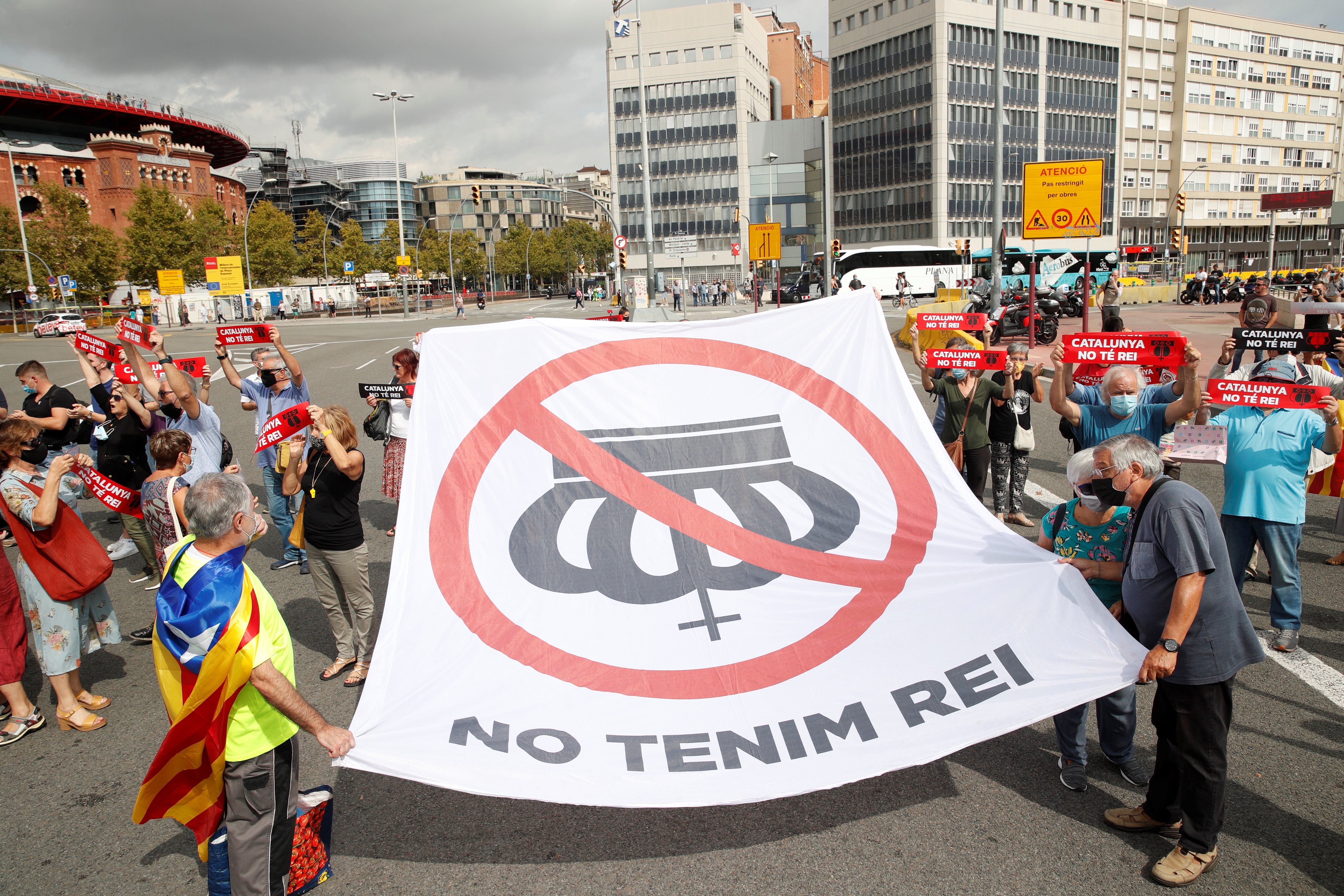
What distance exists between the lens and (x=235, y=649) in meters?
2.96

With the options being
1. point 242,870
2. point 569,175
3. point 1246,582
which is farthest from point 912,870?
point 569,175

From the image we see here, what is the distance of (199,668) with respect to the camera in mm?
2980

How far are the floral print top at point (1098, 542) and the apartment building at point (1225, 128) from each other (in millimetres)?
91068

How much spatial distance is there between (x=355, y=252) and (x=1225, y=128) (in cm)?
9014

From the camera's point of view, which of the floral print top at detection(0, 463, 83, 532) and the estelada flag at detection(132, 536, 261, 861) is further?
the floral print top at detection(0, 463, 83, 532)

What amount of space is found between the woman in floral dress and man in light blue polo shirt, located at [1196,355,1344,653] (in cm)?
722

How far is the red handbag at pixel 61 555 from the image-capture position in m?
4.74

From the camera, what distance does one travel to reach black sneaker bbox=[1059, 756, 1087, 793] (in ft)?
12.8

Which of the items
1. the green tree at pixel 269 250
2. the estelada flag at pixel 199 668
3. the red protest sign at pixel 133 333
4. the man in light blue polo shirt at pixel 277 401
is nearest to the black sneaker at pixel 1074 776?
the estelada flag at pixel 199 668

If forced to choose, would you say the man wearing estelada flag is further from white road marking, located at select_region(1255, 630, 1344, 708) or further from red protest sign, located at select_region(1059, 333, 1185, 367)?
white road marking, located at select_region(1255, 630, 1344, 708)

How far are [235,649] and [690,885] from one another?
82.0 inches

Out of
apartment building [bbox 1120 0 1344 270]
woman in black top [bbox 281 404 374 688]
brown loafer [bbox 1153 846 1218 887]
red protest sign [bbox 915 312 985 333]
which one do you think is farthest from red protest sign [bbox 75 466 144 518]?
apartment building [bbox 1120 0 1344 270]

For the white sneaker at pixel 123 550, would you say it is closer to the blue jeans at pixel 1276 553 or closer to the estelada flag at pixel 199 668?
the estelada flag at pixel 199 668

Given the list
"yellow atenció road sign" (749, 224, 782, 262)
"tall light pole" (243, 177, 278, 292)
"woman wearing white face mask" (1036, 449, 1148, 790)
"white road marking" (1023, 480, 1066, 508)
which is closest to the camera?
"woman wearing white face mask" (1036, 449, 1148, 790)
